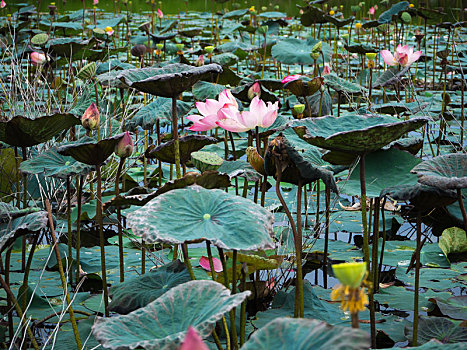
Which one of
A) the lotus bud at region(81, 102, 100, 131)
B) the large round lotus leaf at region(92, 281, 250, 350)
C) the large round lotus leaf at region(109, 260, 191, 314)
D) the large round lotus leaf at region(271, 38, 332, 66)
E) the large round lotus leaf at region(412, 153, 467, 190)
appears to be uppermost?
the large round lotus leaf at region(271, 38, 332, 66)

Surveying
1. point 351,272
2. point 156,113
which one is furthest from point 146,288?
point 156,113

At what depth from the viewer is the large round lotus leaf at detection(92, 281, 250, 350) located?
0.87 metres

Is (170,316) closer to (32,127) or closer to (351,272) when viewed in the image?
(351,272)

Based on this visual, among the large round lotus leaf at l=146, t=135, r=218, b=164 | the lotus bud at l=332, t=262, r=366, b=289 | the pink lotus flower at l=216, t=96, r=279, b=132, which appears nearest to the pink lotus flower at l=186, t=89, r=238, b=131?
the pink lotus flower at l=216, t=96, r=279, b=132

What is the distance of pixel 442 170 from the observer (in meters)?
1.29

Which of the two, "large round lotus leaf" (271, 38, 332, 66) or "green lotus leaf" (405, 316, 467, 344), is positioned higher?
"large round lotus leaf" (271, 38, 332, 66)

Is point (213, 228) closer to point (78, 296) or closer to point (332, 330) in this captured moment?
point (332, 330)

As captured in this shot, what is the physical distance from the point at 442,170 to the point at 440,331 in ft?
1.44

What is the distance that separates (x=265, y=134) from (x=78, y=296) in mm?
805

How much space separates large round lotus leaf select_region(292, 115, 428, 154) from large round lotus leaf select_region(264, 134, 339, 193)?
0.04m

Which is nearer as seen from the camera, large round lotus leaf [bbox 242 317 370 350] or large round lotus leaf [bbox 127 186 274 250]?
large round lotus leaf [bbox 242 317 370 350]

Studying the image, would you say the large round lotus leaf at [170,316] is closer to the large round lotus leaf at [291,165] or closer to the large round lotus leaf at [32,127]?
the large round lotus leaf at [291,165]

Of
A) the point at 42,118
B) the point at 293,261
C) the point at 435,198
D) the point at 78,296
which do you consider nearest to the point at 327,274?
the point at 293,261

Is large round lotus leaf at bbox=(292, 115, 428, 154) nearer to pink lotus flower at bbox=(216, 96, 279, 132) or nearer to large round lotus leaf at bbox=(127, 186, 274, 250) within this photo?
pink lotus flower at bbox=(216, 96, 279, 132)
